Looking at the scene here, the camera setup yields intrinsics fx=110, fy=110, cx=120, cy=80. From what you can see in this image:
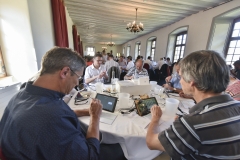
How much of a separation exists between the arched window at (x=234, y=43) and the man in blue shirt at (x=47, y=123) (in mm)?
4891

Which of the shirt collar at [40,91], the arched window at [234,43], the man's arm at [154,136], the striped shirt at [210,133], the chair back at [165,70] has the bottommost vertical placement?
the chair back at [165,70]

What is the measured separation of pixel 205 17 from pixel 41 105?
5615mm

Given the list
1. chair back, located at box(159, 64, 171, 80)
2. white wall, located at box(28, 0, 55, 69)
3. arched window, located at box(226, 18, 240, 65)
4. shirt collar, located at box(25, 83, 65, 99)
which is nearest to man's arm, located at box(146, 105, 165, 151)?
shirt collar, located at box(25, 83, 65, 99)

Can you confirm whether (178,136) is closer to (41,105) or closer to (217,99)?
(217,99)

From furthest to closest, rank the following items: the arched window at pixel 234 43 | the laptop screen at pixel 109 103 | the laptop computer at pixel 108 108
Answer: the arched window at pixel 234 43 < the laptop screen at pixel 109 103 < the laptop computer at pixel 108 108

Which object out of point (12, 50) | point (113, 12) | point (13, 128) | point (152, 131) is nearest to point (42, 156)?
point (13, 128)

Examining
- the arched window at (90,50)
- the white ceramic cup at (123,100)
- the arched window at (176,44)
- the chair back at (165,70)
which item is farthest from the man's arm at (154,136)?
the arched window at (90,50)

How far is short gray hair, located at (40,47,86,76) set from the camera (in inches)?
26.9

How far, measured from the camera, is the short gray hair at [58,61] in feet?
2.24

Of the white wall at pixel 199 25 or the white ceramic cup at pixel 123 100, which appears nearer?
the white ceramic cup at pixel 123 100

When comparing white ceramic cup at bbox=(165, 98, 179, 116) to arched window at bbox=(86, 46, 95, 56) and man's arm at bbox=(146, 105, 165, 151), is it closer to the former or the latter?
man's arm at bbox=(146, 105, 165, 151)

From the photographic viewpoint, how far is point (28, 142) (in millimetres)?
520

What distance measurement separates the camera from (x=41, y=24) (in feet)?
6.89

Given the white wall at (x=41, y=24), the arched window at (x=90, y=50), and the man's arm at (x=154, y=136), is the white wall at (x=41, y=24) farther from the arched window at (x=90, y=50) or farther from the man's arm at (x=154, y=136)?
the arched window at (x=90, y=50)
